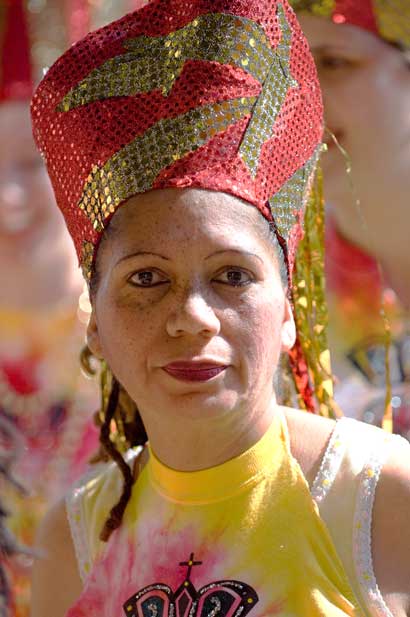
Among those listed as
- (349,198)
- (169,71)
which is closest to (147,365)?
(169,71)

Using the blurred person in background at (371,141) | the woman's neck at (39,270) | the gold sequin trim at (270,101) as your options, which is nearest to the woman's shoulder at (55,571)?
the gold sequin trim at (270,101)

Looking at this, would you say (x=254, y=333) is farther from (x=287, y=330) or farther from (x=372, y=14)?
(x=372, y=14)

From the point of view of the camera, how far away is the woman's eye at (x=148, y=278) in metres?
2.17

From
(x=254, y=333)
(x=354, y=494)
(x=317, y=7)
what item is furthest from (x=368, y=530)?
(x=317, y=7)

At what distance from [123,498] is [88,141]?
62cm

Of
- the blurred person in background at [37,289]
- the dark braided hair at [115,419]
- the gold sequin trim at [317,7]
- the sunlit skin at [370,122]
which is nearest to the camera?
the dark braided hair at [115,419]

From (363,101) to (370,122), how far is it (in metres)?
0.06

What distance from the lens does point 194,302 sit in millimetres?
2111

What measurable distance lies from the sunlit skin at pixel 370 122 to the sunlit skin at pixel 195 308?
117cm

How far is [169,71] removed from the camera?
7.33ft

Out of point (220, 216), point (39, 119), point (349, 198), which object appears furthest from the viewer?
point (349, 198)

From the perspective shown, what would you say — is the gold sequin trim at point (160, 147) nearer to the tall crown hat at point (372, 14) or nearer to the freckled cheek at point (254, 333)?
the freckled cheek at point (254, 333)

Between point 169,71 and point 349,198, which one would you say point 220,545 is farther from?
point 349,198

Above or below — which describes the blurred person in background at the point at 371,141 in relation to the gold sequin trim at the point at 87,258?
below
